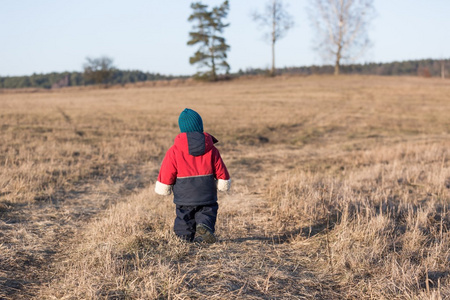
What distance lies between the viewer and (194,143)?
176 inches

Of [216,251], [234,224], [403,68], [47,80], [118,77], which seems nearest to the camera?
[216,251]

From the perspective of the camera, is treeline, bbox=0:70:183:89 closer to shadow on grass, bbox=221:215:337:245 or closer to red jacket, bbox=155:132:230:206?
shadow on grass, bbox=221:215:337:245

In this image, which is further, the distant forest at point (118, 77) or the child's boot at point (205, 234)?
the distant forest at point (118, 77)

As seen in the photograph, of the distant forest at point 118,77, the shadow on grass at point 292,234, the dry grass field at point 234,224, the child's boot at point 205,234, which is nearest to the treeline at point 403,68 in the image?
the distant forest at point 118,77

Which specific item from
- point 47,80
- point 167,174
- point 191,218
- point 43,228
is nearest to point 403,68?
point 47,80

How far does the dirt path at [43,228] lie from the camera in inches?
147

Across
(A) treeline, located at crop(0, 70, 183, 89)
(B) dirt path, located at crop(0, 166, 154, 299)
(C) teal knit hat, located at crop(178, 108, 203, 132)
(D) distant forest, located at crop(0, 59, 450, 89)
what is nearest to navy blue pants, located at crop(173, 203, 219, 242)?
(C) teal knit hat, located at crop(178, 108, 203, 132)

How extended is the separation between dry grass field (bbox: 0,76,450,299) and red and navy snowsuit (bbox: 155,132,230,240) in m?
0.44

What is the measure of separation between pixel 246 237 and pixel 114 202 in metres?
3.19

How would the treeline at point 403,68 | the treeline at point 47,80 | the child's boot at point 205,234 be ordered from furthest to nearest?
the treeline at point 403,68, the treeline at point 47,80, the child's boot at point 205,234

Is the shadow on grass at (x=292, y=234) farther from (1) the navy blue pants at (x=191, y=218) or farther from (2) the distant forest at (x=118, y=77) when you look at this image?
(2) the distant forest at (x=118, y=77)

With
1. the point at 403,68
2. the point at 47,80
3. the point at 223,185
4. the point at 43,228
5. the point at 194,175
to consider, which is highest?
the point at 403,68

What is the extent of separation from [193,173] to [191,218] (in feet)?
1.94

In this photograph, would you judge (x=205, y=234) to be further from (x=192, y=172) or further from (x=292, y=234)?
(x=292, y=234)
